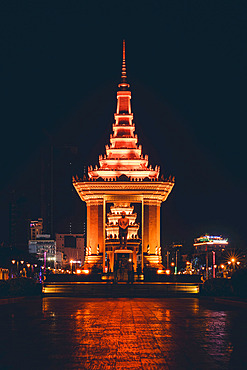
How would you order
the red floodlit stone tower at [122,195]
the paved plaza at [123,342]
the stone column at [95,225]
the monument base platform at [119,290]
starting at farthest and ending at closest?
1. the stone column at [95,225]
2. the red floodlit stone tower at [122,195]
3. the monument base platform at [119,290]
4. the paved plaza at [123,342]

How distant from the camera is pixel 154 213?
96.4 metres

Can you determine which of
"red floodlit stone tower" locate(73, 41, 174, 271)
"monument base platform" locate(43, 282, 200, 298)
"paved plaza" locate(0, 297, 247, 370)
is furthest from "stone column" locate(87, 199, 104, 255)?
"paved plaza" locate(0, 297, 247, 370)

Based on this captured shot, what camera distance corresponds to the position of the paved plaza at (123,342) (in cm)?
1712

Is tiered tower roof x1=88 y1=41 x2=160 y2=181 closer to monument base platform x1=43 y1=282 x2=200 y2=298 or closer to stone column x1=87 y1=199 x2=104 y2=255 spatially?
stone column x1=87 y1=199 x2=104 y2=255

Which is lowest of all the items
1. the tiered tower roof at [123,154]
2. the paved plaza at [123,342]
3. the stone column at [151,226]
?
the paved plaza at [123,342]

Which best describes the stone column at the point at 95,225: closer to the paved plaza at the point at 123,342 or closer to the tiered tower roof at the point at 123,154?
the tiered tower roof at the point at 123,154

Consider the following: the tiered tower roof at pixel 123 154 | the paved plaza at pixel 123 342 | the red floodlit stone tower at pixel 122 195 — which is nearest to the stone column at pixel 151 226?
the red floodlit stone tower at pixel 122 195

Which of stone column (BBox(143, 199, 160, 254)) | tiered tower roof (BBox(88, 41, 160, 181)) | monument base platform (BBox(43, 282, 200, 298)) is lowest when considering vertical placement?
monument base platform (BBox(43, 282, 200, 298))

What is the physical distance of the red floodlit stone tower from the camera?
9394 centimetres

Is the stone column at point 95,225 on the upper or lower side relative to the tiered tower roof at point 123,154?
lower

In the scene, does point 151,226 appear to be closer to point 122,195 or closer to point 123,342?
point 122,195

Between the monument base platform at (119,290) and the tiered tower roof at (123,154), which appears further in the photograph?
the tiered tower roof at (123,154)

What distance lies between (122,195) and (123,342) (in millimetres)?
73236

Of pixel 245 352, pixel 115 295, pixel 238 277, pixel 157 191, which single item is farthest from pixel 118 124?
pixel 245 352
